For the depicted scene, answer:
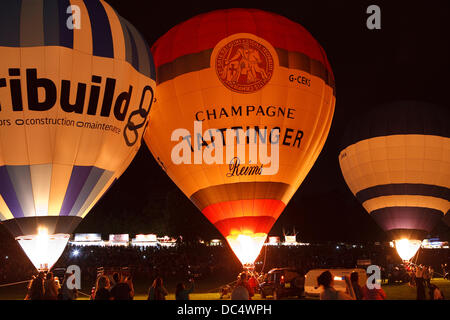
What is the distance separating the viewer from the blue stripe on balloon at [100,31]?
42.4ft

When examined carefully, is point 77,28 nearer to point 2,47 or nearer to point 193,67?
point 2,47

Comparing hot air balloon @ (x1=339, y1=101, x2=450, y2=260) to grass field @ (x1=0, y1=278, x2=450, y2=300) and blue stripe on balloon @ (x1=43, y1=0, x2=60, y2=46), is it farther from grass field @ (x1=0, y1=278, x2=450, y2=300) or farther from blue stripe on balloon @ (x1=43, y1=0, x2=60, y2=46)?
blue stripe on balloon @ (x1=43, y1=0, x2=60, y2=46)

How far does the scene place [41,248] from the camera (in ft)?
38.9

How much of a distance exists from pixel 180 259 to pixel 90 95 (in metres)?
16.3

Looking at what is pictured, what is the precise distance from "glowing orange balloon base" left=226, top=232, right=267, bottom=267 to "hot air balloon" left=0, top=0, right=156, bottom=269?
176 inches

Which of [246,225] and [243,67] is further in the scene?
[246,225]

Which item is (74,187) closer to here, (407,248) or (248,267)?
(248,267)

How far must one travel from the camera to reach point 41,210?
39.5 feet

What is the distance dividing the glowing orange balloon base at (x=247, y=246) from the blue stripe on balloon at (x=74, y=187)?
16.8 ft

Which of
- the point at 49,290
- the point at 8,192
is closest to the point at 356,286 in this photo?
the point at 49,290

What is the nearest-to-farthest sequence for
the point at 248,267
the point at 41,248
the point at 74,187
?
the point at 41,248 → the point at 74,187 → the point at 248,267

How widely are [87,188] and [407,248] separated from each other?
15.0 metres

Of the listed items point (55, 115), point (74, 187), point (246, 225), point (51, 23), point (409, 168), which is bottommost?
point (246, 225)
